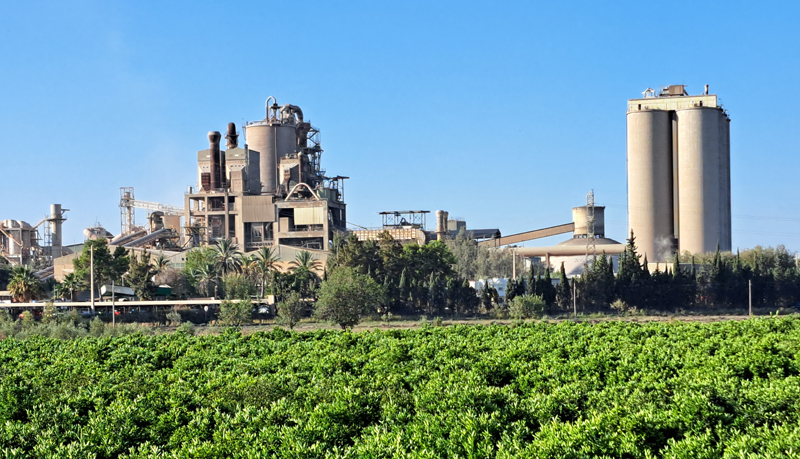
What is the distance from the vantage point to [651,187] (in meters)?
117

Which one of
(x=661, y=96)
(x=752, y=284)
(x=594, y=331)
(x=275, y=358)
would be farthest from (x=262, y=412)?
(x=661, y=96)

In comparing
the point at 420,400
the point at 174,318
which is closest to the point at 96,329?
the point at 174,318

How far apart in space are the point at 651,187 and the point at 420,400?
10078cm

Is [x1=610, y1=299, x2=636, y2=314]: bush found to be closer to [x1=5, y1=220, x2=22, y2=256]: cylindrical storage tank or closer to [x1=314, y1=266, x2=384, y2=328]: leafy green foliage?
[x1=314, y1=266, x2=384, y2=328]: leafy green foliage

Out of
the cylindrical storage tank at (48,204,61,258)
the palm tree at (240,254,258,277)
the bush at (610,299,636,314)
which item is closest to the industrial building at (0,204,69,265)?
the cylindrical storage tank at (48,204,61,258)

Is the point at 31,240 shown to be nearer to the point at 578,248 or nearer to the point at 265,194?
the point at 265,194

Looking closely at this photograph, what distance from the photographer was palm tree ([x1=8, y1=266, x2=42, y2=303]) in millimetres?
91875

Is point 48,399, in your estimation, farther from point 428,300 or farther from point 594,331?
point 428,300

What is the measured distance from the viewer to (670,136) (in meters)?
120

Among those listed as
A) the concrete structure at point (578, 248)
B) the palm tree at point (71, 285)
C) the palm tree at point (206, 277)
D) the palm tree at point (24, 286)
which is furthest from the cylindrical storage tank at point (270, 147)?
the palm tree at point (24, 286)

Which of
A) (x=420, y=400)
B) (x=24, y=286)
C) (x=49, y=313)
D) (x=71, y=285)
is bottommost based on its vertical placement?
(x=49, y=313)

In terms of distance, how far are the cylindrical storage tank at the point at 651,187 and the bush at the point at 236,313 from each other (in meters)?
56.4

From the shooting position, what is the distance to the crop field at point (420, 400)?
17328 millimetres

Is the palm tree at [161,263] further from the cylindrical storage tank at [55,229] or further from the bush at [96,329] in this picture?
the bush at [96,329]
